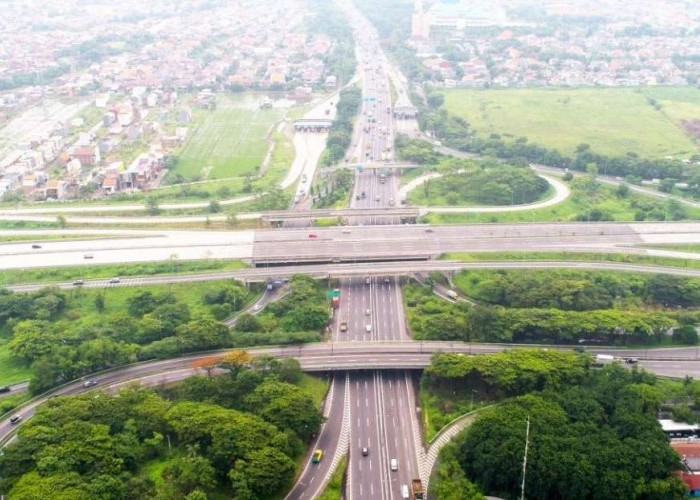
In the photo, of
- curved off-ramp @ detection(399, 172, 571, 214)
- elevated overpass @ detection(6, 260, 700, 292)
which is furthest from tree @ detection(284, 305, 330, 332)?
curved off-ramp @ detection(399, 172, 571, 214)

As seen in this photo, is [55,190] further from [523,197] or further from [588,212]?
[588,212]

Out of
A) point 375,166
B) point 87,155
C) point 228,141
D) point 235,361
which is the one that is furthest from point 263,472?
point 228,141

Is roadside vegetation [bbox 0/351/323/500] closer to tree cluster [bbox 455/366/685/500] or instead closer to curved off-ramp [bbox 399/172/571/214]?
tree cluster [bbox 455/366/685/500]

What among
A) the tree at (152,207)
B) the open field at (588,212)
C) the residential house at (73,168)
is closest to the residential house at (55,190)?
the residential house at (73,168)

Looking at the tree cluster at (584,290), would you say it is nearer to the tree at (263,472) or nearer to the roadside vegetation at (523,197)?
the roadside vegetation at (523,197)

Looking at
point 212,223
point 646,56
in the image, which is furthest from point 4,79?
point 646,56
